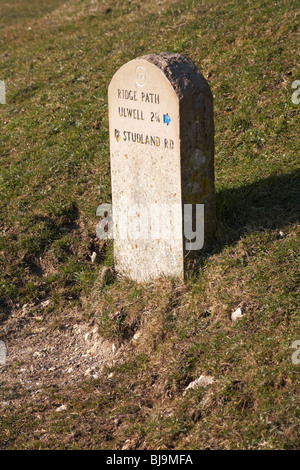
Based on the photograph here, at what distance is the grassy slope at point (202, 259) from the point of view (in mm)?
3674

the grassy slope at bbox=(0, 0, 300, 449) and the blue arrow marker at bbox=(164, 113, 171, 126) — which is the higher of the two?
the blue arrow marker at bbox=(164, 113, 171, 126)

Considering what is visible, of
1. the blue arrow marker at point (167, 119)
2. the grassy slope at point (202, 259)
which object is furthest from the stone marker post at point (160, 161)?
the grassy slope at point (202, 259)

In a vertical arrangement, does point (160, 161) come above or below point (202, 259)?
above

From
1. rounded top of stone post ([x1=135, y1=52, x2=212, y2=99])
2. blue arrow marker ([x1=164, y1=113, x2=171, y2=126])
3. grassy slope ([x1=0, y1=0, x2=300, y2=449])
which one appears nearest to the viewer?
grassy slope ([x1=0, y1=0, x2=300, y2=449])

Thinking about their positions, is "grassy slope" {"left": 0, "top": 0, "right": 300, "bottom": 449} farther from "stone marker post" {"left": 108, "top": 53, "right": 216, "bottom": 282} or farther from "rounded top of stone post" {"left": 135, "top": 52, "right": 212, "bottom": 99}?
"rounded top of stone post" {"left": 135, "top": 52, "right": 212, "bottom": 99}

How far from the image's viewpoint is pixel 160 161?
4.63 meters

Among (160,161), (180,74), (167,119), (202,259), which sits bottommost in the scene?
(202,259)

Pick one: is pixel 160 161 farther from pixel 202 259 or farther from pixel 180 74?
pixel 202 259

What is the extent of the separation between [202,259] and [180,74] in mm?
1529

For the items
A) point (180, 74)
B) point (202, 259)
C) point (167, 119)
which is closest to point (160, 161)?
point (167, 119)

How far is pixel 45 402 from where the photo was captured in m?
4.23

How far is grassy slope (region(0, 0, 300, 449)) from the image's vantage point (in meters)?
3.67

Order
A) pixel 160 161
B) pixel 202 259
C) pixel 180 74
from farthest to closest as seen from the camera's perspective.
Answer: pixel 202 259
pixel 160 161
pixel 180 74

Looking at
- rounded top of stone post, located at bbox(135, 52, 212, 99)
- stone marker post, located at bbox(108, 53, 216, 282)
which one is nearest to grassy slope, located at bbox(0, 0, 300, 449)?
stone marker post, located at bbox(108, 53, 216, 282)
